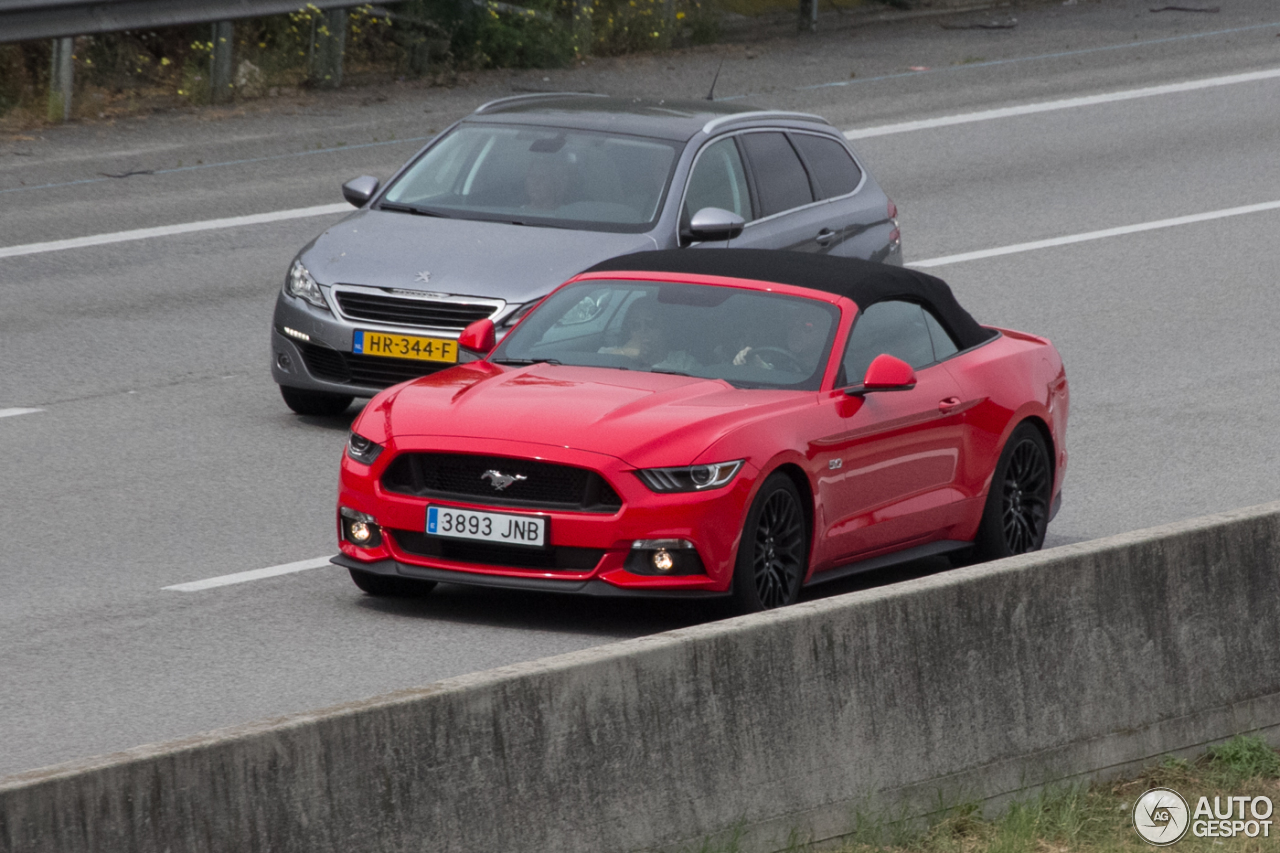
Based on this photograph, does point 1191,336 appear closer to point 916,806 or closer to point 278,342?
point 278,342

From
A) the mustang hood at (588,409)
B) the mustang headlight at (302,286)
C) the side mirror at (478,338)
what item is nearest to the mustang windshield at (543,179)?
the mustang headlight at (302,286)

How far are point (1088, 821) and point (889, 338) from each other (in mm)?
2960

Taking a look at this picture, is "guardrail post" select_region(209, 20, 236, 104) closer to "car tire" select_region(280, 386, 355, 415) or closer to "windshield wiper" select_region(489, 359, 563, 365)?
"car tire" select_region(280, 386, 355, 415)

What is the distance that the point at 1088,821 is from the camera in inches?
286

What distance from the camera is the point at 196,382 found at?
44.5 ft

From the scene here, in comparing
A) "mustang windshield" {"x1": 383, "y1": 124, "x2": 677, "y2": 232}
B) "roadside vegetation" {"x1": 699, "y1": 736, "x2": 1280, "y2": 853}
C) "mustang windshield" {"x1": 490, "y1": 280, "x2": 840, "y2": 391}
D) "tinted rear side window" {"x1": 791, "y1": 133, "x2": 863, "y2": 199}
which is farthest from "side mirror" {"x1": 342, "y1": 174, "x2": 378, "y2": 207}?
"roadside vegetation" {"x1": 699, "y1": 736, "x2": 1280, "y2": 853}

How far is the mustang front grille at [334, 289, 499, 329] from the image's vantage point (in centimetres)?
1184

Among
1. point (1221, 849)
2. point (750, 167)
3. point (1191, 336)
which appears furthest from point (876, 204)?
point (1221, 849)

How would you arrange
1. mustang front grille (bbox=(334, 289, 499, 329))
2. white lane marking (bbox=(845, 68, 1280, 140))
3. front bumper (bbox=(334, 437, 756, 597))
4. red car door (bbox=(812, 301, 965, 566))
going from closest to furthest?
1. front bumper (bbox=(334, 437, 756, 597))
2. red car door (bbox=(812, 301, 965, 566))
3. mustang front grille (bbox=(334, 289, 499, 329))
4. white lane marking (bbox=(845, 68, 1280, 140))

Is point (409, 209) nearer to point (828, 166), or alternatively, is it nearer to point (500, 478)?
point (828, 166)

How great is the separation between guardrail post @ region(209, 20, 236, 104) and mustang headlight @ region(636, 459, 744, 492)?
14271mm

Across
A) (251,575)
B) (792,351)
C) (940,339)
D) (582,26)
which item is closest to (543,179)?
(940,339)

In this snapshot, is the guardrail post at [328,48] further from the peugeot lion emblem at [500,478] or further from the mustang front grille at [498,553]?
the peugeot lion emblem at [500,478]

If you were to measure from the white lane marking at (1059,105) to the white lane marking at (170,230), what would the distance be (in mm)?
5773
